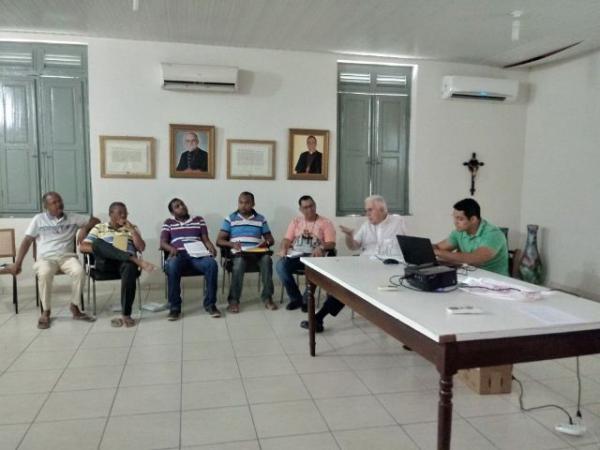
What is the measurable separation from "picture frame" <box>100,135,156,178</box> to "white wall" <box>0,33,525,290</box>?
0.07 m

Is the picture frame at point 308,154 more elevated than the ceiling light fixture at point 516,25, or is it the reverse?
the ceiling light fixture at point 516,25

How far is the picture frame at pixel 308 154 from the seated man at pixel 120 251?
1866 millimetres

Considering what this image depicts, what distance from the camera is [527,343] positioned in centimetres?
174

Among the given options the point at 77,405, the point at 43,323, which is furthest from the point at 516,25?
the point at 43,323

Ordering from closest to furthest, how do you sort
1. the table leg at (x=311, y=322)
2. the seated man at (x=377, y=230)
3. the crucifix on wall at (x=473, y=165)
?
the table leg at (x=311, y=322), the seated man at (x=377, y=230), the crucifix on wall at (x=473, y=165)

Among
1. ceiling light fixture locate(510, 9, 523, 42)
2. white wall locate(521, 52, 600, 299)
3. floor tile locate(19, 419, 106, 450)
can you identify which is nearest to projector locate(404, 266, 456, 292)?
floor tile locate(19, 419, 106, 450)

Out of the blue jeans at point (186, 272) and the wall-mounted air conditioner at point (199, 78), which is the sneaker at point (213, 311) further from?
the wall-mounted air conditioner at point (199, 78)

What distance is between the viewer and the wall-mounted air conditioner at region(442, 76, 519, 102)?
17.6 feet

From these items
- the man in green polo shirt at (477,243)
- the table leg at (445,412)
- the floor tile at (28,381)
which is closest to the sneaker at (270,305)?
the man in green polo shirt at (477,243)

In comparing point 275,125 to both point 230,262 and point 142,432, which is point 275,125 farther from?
point 142,432

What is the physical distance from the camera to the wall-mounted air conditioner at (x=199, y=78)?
188 inches

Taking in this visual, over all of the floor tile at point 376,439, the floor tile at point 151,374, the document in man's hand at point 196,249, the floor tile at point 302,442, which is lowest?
the floor tile at point 151,374

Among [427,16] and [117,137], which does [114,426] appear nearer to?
[117,137]

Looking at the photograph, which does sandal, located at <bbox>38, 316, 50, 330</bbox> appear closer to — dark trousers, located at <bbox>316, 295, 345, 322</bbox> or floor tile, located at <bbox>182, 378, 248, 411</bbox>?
floor tile, located at <bbox>182, 378, 248, 411</bbox>
